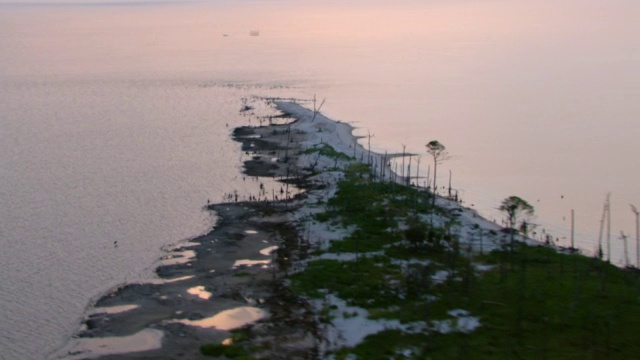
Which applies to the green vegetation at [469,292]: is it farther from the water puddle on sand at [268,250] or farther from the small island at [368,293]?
the water puddle on sand at [268,250]

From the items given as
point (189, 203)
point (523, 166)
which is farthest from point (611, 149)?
point (189, 203)

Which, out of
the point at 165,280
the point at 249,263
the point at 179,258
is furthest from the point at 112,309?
the point at 249,263

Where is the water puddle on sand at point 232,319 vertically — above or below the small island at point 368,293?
below

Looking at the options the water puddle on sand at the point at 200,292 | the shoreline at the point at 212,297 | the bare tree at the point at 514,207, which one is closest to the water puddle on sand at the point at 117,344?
the shoreline at the point at 212,297

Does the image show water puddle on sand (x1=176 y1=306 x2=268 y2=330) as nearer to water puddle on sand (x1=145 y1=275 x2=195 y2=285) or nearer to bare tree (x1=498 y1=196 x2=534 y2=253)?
water puddle on sand (x1=145 y1=275 x2=195 y2=285)

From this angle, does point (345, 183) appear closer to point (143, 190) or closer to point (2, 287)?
point (143, 190)

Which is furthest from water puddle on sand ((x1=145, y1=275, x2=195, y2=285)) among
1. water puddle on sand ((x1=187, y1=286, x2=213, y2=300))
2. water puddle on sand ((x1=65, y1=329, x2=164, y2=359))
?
water puddle on sand ((x1=65, y1=329, x2=164, y2=359))

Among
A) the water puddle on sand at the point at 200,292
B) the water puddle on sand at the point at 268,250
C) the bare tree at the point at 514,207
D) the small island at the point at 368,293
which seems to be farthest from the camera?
the bare tree at the point at 514,207
